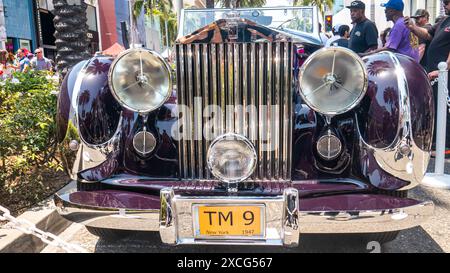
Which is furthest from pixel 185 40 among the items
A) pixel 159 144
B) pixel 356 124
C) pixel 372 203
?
pixel 372 203

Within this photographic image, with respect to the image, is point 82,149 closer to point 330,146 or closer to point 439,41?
point 330,146

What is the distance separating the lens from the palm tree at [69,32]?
5.58 m

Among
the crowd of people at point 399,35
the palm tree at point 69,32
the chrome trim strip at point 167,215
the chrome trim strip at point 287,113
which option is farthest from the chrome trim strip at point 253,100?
the palm tree at point 69,32

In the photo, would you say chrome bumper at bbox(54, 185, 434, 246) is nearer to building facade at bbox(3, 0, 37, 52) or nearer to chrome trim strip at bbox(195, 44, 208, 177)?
chrome trim strip at bbox(195, 44, 208, 177)

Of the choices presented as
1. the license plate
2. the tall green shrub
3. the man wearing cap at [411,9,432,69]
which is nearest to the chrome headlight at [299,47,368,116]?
the license plate

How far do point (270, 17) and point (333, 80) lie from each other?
1.92 m

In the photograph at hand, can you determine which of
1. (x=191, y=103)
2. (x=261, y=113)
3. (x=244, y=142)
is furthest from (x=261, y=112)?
(x=191, y=103)

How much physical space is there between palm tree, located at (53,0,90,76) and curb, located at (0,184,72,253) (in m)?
2.99

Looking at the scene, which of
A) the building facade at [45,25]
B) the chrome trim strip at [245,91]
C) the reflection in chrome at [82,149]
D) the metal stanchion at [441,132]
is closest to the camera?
the chrome trim strip at [245,91]

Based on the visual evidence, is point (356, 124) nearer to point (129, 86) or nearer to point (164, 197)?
point (164, 197)

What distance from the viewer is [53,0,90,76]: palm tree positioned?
18.3ft

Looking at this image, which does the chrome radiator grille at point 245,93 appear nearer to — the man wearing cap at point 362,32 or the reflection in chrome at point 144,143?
the reflection in chrome at point 144,143

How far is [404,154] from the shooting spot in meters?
2.13

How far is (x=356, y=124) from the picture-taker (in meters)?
2.27
